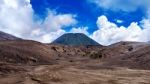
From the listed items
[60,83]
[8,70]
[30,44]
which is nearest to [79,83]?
[60,83]

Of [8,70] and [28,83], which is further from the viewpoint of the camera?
[8,70]

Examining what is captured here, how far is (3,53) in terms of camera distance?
113 meters

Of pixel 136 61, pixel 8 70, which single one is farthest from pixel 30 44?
pixel 8 70

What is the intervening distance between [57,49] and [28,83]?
14017 cm

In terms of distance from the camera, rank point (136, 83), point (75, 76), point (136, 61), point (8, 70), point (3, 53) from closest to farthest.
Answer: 1. point (136, 83)
2. point (75, 76)
3. point (8, 70)
4. point (3, 53)
5. point (136, 61)

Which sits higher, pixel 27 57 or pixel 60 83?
pixel 27 57

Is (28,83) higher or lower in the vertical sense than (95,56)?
lower

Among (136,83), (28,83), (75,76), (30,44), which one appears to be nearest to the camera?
(28,83)

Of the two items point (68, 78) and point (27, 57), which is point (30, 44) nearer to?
point (27, 57)

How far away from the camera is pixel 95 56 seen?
172625 mm

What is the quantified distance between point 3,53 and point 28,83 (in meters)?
59.0

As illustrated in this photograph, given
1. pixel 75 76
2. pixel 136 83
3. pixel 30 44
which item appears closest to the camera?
pixel 136 83

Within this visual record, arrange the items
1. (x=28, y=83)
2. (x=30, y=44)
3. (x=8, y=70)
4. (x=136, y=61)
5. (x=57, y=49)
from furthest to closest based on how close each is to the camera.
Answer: (x=57, y=49) → (x=30, y=44) → (x=136, y=61) → (x=8, y=70) → (x=28, y=83)

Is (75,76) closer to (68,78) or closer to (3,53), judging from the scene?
(68,78)
